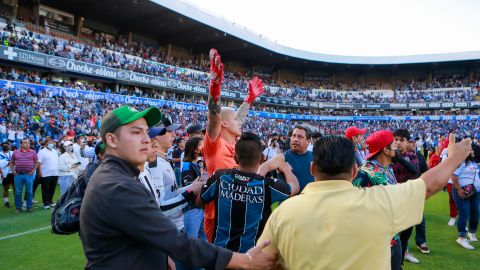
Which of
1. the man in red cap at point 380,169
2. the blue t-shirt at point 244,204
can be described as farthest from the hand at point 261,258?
the man in red cap at point 380,169

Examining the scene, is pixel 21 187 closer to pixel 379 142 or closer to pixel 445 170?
pixel 379 142

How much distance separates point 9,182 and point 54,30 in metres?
23.2

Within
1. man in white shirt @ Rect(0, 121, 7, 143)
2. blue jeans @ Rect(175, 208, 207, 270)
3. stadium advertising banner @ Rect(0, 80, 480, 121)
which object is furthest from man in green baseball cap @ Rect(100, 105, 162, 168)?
stadium advertising banner @ Rect(0, 80, 480, 121)

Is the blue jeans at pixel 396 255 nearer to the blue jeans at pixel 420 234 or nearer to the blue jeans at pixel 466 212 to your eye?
the blue jeans at pixel 420 234

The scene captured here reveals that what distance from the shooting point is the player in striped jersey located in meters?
2.62

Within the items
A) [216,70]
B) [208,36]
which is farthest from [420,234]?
[208,36]

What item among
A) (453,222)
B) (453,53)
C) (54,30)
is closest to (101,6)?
(54,30)

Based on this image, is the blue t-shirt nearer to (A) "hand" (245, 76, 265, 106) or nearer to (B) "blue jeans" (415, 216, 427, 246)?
(A) "hand" (245, 76, 265, 106)

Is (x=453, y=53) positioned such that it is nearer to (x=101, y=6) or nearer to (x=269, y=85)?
(x=269, y=85)

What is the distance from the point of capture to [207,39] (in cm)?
3988

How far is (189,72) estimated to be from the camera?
37094mm

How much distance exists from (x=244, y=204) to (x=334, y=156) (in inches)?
41.4

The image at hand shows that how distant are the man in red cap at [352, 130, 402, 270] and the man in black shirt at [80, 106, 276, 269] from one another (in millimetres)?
1992

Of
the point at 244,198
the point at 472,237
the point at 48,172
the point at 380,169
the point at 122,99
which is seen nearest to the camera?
the point at 244,198
